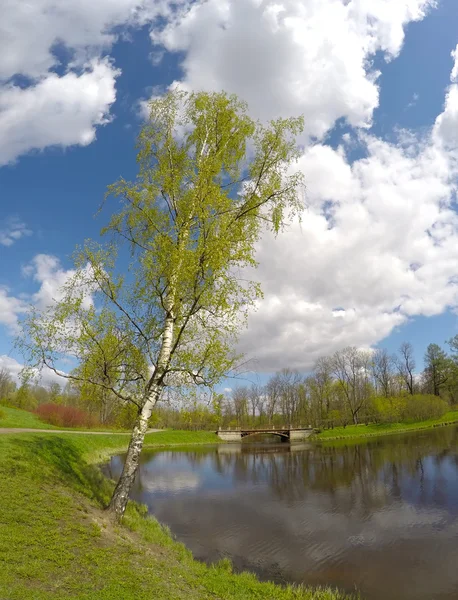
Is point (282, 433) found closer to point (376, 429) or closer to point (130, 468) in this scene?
point (376, 429)

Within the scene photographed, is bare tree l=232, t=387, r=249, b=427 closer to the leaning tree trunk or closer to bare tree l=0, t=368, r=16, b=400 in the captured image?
bare tree l=0, t=368, r=16, b=400

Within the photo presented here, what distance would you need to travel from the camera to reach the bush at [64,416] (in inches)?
1738

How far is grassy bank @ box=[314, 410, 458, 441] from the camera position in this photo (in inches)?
2584

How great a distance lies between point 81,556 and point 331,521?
12068 millimetres

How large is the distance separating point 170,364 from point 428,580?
9.57m

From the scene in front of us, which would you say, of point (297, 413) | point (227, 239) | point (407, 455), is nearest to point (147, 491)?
point (227, 239)

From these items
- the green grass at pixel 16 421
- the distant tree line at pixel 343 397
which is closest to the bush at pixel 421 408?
the distant tree line at pixel 343 397

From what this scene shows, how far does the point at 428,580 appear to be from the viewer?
1046cm

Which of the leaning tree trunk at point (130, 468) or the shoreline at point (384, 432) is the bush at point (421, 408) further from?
the leaning tree trunk at point (130, 468)

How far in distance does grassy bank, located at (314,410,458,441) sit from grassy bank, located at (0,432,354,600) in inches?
2353

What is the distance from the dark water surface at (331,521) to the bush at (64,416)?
702 inches

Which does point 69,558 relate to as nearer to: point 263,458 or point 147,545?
point 147,545

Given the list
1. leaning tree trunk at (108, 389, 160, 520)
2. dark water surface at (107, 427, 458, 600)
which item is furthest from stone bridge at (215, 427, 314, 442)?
leaning tree trunk at (108, 389, 160, 520)

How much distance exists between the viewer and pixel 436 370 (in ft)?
308
